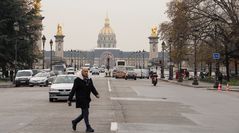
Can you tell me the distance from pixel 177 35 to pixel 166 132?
6309cm

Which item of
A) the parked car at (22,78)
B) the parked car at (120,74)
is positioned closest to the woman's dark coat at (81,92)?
the parked car at (22,78)

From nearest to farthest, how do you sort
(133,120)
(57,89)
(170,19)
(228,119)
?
(133,120)
(228,119)
(57,89)
(170,19)

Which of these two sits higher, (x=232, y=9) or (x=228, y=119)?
(x=232, y=9)

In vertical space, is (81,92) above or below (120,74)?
above

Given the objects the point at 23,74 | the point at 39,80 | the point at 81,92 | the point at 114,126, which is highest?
the point at 81,92

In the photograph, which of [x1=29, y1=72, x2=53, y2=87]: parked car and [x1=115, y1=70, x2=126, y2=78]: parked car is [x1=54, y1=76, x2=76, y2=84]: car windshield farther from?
[x1=115, y1=70, x2=126, y2=78]: parked car

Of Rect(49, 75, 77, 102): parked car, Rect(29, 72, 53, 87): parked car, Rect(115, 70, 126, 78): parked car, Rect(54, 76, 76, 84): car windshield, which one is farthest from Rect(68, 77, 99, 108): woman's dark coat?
Rect(115, 70, 126, 78): parked car

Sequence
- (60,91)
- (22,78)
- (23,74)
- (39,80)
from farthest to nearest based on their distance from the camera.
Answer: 1. (23,74)
2. (22,78)
3. (39,80)
4. (60,91)

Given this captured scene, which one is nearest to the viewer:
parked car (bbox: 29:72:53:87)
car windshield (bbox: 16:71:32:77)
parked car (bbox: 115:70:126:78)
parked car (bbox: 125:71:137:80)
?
parked car (bbox: 29:72:53:87)

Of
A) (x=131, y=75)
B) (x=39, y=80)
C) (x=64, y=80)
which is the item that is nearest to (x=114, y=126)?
(x=64, y=80)

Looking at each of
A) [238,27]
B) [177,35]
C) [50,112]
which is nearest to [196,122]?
[50,112]

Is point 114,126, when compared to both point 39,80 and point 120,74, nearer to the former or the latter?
point 39,80

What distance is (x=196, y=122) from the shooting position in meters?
20.8

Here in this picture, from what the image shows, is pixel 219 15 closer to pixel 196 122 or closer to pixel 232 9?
pixel 232 9
